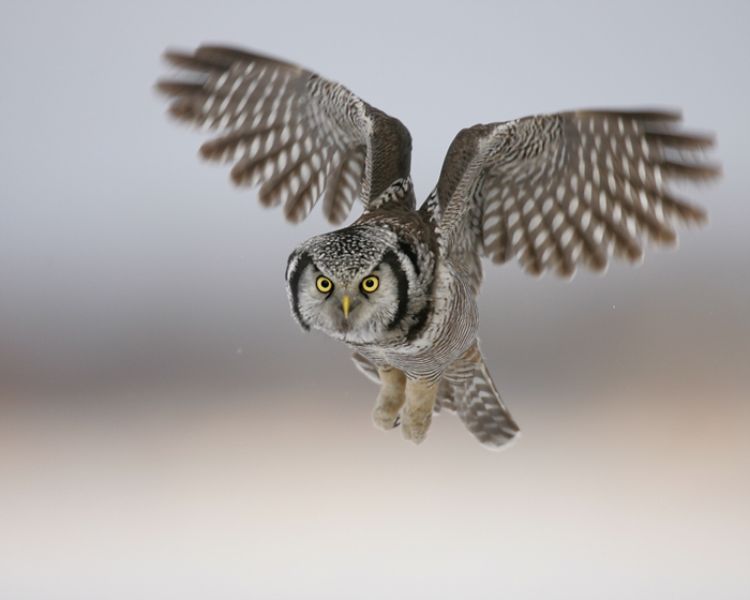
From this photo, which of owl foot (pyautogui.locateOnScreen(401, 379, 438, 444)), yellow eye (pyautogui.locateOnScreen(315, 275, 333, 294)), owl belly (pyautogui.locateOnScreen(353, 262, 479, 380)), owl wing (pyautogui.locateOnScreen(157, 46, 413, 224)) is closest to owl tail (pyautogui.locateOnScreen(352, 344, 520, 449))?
owl foot (pyautogui.locateOnScreen(401, 379, 438, 444))

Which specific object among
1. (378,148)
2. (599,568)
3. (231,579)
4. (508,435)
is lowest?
(231,579)

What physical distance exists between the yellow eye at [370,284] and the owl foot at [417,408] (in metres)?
0.60

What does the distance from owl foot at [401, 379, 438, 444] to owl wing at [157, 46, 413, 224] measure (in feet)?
1.69

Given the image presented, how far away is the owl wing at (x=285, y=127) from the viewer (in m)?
2.35

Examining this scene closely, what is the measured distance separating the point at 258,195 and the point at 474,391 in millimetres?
872

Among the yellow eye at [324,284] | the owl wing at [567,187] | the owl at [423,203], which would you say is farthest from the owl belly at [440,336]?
the yellow eye at [324,284]

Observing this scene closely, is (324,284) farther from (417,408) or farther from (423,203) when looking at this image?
(417,408)

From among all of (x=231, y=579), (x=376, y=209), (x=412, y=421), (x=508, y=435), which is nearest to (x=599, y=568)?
(x=508, y=435)

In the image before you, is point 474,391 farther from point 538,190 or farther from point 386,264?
point 386,264

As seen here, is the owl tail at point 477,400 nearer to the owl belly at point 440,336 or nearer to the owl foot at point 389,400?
the owl foot at point 389,400

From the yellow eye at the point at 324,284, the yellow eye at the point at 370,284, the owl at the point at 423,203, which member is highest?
the owl at the point at 423,203

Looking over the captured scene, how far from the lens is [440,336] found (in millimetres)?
2002

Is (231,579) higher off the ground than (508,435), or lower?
lower

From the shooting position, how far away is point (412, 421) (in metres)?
2.44
